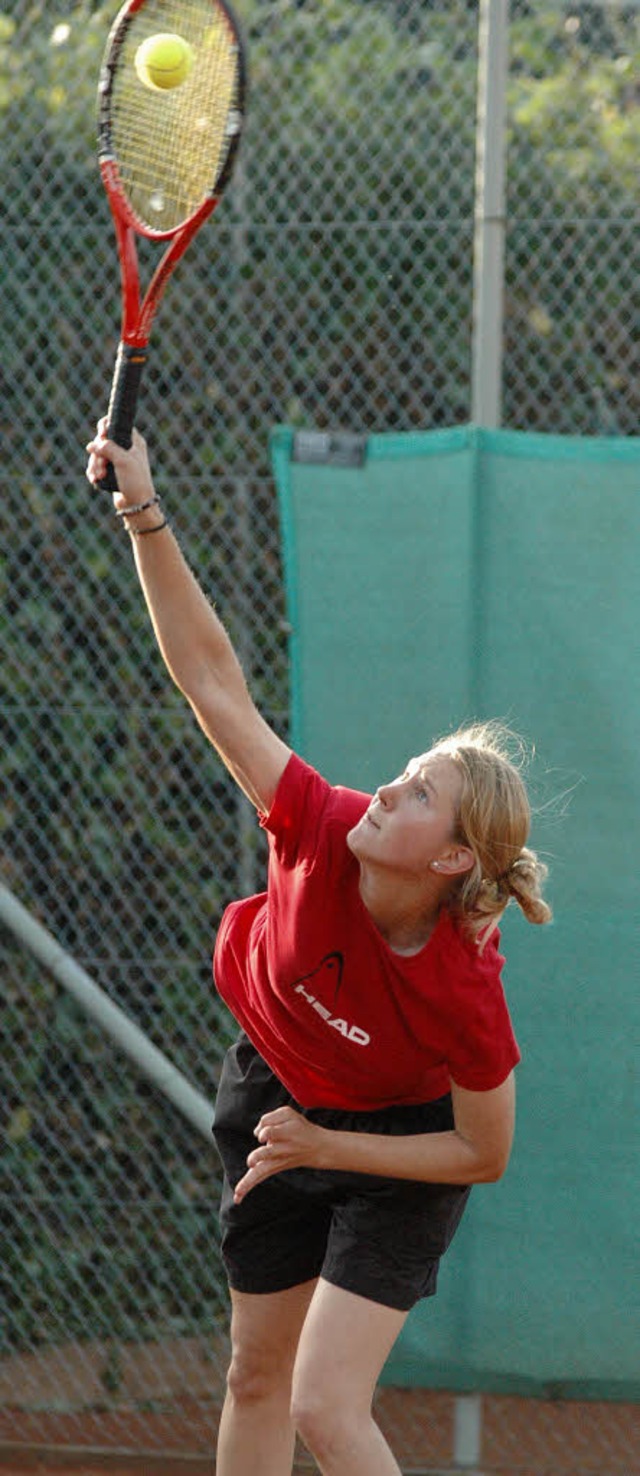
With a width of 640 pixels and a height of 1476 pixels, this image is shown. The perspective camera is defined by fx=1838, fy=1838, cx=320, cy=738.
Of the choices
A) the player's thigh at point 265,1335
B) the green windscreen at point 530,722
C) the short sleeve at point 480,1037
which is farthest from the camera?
the green windscreen at point 530,722

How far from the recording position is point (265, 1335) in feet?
9.50

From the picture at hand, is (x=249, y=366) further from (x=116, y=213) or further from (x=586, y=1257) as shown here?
(x=586, y=1257)

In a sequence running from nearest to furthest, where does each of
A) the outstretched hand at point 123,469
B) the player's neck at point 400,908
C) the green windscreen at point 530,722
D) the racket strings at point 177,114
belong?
the outstretched hand at point 123,469, the player's neck at point 400,908, the racket strings at point 177,114, the green windscreen at point 530,722

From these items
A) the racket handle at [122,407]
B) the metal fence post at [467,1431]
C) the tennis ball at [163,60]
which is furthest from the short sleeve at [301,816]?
the metal fence post at [467,1431]

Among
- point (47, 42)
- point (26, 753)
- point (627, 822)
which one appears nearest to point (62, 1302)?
point (26, 753)

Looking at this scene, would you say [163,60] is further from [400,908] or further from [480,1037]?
[480,1037]

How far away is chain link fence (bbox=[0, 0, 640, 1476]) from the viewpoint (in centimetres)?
403

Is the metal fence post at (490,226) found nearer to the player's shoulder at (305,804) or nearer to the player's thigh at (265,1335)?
the player's shoulder at (305,804)

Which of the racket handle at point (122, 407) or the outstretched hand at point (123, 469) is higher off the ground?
the racket handle at point (122, 407)

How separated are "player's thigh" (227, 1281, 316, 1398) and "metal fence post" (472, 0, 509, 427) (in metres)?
1.68

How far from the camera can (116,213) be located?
276 centimetres

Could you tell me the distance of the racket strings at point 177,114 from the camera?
9.12 ft

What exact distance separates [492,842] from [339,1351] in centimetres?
76

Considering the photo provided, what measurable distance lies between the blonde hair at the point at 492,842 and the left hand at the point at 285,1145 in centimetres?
36
